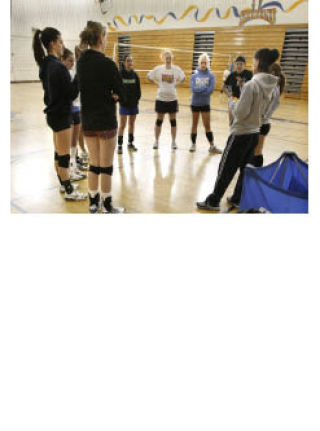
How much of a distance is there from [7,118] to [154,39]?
1264cm

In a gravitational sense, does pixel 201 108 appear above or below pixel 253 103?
above

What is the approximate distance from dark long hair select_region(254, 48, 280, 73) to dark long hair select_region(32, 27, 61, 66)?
1425 millimetres

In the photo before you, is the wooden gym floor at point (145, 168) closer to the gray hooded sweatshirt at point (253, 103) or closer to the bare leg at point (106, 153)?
the bare leg at point (106, 153)

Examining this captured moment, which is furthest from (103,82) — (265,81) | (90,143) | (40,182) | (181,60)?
(181,60)

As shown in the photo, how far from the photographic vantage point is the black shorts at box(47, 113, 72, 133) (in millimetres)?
2639

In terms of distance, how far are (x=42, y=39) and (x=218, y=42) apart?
10955mm

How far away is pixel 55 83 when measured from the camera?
2.49 metres

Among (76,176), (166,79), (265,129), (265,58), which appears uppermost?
(166,79)

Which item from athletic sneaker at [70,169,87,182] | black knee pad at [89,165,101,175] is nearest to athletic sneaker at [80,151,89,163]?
athletic sneaker at [70,169,87,182]

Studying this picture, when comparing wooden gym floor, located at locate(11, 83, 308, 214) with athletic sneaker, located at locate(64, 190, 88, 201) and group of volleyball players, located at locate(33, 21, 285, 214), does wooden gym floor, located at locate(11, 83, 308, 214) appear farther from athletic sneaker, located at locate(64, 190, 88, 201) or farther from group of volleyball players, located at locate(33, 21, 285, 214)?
group of volleyball players, located at locate(33, 21, 285, 214)

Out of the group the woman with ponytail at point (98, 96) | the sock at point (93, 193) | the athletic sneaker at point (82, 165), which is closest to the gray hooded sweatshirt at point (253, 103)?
the woman with ponytail at point (98, 96)

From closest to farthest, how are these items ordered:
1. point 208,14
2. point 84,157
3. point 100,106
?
1. point 100,106
2. point 84,157
3. point 208,14

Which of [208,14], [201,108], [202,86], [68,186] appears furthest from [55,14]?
[208,14]

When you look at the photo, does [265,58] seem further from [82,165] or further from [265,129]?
[82,165]
